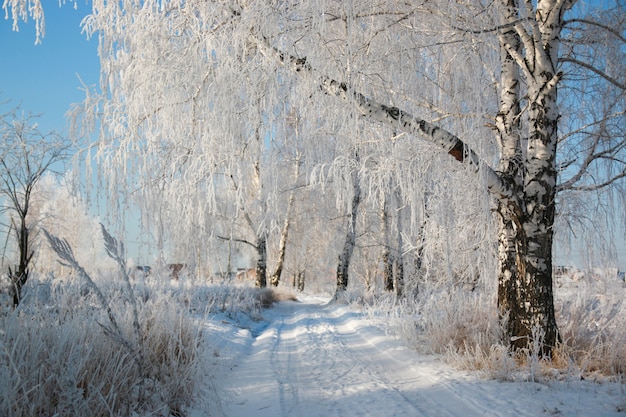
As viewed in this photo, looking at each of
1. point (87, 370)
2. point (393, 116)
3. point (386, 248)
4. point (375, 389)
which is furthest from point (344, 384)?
point (386, 248)

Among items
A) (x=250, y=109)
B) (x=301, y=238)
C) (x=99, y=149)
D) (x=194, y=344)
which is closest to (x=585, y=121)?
(x=250, y=109)

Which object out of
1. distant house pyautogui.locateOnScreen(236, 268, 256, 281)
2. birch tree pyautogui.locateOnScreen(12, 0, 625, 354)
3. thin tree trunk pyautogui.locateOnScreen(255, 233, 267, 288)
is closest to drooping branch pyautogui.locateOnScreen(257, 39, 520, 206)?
birch tree pyautogui.locateOnScreen(12, 0, 625, 354)

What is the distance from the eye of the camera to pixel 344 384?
13.3 feet

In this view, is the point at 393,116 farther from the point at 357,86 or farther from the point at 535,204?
the point at 535,204

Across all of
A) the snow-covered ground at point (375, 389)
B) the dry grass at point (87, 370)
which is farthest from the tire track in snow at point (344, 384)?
the dry grass at point (87, 370)

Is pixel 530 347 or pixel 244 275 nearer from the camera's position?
pixel 530 347

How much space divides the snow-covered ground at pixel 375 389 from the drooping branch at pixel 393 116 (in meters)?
2.05

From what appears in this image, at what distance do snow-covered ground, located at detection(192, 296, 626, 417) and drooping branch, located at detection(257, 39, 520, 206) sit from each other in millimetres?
2052

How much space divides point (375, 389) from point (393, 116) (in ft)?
8.92

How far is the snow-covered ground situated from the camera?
3191mm

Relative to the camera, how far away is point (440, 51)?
5.72m

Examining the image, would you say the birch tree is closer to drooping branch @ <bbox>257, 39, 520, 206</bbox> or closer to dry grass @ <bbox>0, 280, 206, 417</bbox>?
drooping branch @ <bbox>257, 39, 520, 206</bbox>

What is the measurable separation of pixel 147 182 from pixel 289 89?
6.45 feet

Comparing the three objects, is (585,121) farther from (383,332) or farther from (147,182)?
(147,182)
